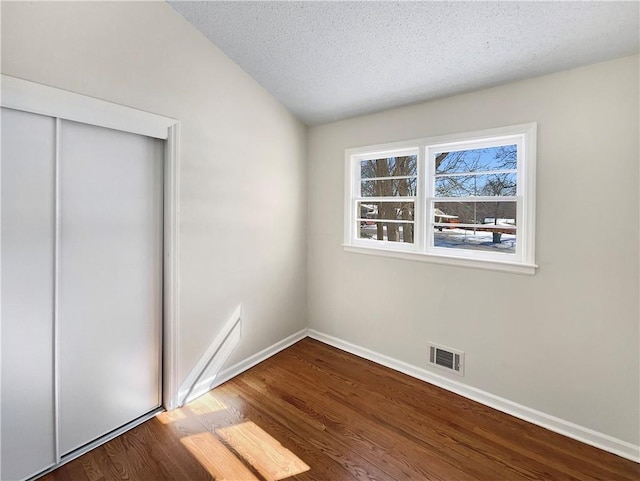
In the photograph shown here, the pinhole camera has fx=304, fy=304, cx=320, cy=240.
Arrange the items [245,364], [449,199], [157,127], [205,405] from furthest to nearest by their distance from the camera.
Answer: [245,364] < [449,199] < [205,405] < [157,127]

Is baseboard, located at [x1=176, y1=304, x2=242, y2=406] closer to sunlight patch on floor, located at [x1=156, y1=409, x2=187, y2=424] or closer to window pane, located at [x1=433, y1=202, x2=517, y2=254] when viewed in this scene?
sunlight patch on floor, located at [x1=156, y1=409, x2=187, y2=424]

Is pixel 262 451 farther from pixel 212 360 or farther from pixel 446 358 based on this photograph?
pixel 446 358

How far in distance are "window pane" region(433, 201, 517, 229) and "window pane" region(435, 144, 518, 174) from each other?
272mm

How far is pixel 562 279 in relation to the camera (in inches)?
79.2

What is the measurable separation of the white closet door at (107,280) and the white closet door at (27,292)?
7cm

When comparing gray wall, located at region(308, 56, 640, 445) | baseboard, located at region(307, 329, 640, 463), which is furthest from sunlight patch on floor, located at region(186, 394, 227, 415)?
gray wall, located at region(308, 56, 640, 445)

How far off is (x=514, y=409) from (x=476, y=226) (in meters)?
1.36

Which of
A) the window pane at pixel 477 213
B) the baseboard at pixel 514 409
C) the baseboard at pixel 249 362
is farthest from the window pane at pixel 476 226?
the baseboard at pixel 249 362

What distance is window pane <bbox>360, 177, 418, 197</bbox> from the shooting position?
109 inches

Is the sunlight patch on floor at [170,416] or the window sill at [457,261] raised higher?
the window sill at [457,261]

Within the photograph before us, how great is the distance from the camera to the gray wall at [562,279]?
1.82m

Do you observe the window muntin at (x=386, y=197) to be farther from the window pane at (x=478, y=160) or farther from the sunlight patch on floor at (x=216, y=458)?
the sunlight patch on floor at (x=216, y=458)

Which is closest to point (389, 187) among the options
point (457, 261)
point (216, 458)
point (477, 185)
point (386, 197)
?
point (386, 197)

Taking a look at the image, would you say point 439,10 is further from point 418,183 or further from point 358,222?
point 358,222
